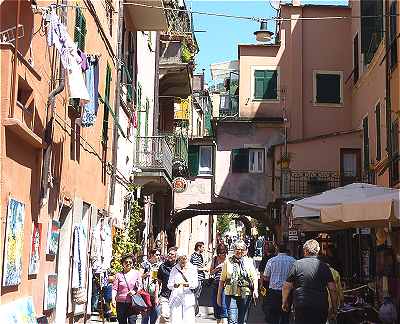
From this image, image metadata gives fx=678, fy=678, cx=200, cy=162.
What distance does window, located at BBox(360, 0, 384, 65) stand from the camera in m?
19.3

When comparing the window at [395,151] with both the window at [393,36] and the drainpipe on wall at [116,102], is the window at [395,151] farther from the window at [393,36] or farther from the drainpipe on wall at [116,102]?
the drainpipe on wall at [116,102]

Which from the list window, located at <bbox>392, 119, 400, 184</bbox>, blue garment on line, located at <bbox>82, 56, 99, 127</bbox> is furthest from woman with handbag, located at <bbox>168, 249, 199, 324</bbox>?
window, located at <bbox>392, 119, 400, 184</bbox>

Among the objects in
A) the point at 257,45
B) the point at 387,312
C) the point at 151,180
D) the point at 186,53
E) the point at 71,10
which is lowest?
the point at 387,312

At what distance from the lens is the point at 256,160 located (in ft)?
108

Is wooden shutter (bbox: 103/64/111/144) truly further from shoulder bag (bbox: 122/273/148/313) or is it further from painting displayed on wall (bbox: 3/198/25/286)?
painting displayed on wall (bbox: 3/198/25/286)

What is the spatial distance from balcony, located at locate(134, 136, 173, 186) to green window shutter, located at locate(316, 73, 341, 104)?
38.5 feet

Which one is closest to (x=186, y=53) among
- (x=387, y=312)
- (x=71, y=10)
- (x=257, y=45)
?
(x=257, y=45)

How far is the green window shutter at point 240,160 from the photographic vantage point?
3303cm

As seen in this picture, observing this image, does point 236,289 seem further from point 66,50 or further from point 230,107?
point 230,107

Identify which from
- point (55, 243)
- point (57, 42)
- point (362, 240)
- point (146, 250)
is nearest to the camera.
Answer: point (57, 42)

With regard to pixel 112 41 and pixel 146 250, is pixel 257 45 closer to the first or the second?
Answer: pixel 146 250

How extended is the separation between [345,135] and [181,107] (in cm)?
761

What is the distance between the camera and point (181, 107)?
30734 mm

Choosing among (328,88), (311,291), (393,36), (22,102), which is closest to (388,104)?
(393,36)
